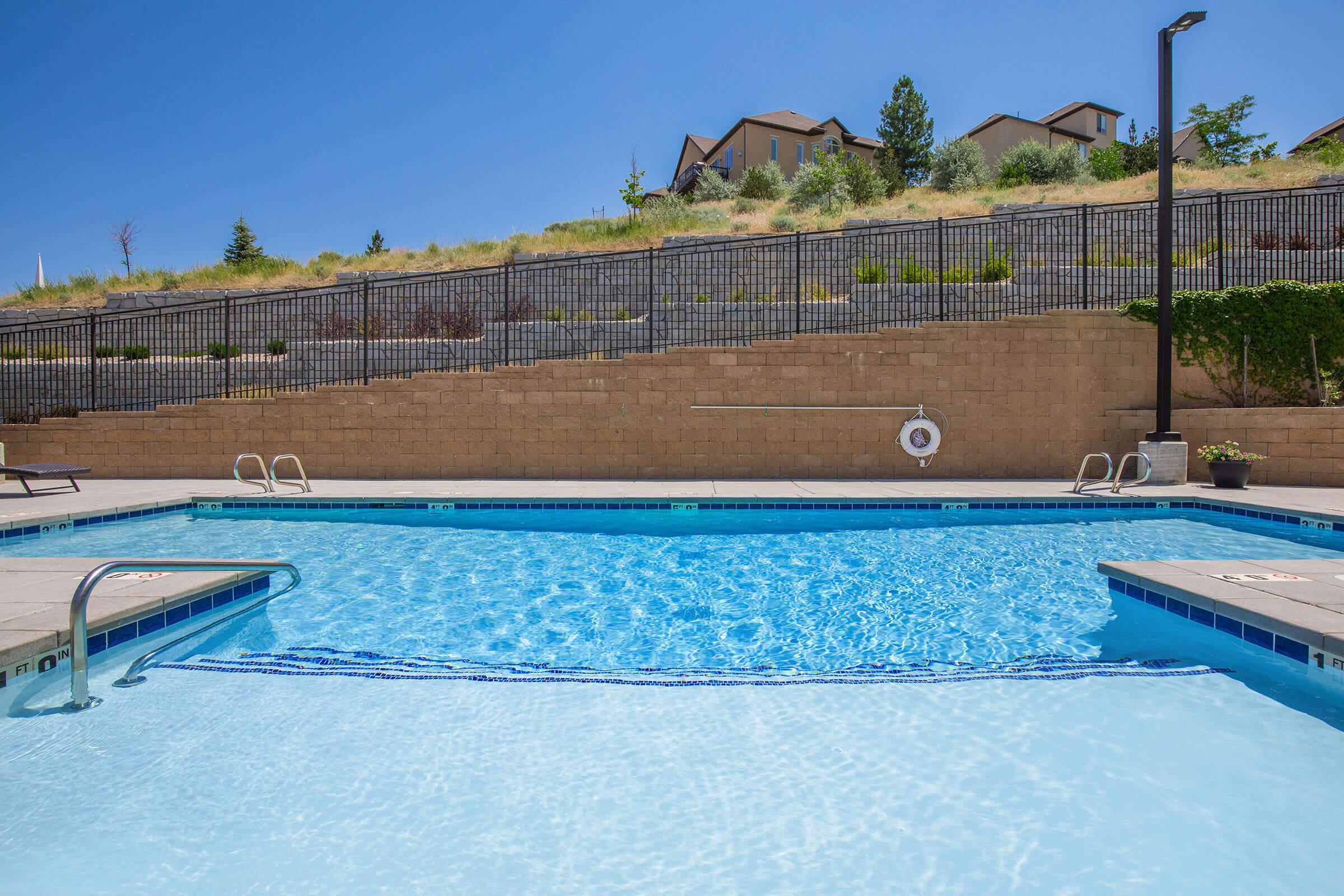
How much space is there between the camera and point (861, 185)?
2541 cm

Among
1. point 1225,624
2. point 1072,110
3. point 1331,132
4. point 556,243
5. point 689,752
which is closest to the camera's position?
point 689,752

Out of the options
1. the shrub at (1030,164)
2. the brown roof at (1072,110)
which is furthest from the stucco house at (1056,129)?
the shrub at (1030,164)

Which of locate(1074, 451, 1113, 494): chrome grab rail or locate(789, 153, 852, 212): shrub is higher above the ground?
locate(789, 153, 852, 212): shrub

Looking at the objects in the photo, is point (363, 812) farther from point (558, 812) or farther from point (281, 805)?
point (558, 812)

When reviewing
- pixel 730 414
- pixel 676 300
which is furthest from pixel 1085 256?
pixel 676 300

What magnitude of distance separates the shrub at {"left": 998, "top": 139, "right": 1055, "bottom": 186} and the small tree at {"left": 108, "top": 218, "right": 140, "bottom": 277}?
34.5m

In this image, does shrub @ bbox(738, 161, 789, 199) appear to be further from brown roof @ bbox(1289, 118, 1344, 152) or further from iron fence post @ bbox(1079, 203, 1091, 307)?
brown roof @ bbox(1289, 118, 1344, 152)

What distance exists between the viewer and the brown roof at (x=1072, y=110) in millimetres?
43031

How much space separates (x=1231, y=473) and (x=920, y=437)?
3533 mm

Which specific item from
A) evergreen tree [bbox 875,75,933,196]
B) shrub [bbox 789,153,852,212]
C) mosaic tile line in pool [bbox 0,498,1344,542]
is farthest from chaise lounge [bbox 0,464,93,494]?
evergreen tree [bbox 875,75,933,196]

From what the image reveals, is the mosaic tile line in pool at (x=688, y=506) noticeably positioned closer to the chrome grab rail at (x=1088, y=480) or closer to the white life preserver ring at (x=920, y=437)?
the chrome grab rail at (x=1088, y=480)

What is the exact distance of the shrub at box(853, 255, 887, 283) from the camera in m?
12.3

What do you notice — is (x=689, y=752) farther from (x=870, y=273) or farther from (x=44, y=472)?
(x=870, y=273)

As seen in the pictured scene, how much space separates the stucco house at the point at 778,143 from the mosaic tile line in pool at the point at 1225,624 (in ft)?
122
